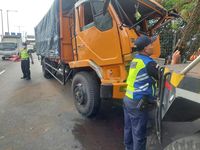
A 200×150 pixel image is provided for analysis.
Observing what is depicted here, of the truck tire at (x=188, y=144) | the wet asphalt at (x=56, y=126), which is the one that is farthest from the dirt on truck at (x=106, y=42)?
the truck tire at (x=188, y=144)

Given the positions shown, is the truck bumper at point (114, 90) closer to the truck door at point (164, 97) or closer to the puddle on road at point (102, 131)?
the puddle on road at point (102, 131)

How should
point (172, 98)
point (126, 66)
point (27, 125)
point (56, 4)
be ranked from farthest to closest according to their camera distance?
point (56, 4) → point (27, 125) → point (126, 66) → point (172, 98)

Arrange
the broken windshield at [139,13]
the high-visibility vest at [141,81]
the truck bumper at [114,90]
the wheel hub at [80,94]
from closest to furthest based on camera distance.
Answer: the high-visibility vest at [141,81] < the truck bumper at [114,90] < the broken windshield at [139,13] < the wheel hub at [80,94]

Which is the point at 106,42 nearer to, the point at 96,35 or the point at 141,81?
the point at 96,35

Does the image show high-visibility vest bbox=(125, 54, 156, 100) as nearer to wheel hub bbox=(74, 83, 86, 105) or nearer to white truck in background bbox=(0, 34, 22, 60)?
wheel hub bbox=(74, 83, 86, 105)

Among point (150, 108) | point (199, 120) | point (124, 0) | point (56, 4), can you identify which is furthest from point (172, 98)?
point (56, 4)

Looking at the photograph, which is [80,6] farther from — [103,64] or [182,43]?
[182,43]

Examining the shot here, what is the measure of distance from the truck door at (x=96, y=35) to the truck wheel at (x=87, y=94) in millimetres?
428

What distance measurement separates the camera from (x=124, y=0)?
5617 millimetres

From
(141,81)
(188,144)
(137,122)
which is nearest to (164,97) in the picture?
(188,144)

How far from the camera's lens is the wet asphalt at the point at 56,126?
487 centimetres

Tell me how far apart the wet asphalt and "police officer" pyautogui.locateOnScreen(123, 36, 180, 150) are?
360 millimetres

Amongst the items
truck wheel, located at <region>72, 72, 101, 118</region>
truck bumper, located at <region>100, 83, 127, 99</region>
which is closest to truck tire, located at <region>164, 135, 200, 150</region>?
truck bumper, located at <region>100, 83, 127, 99</region>

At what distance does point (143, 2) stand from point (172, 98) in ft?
11.8
